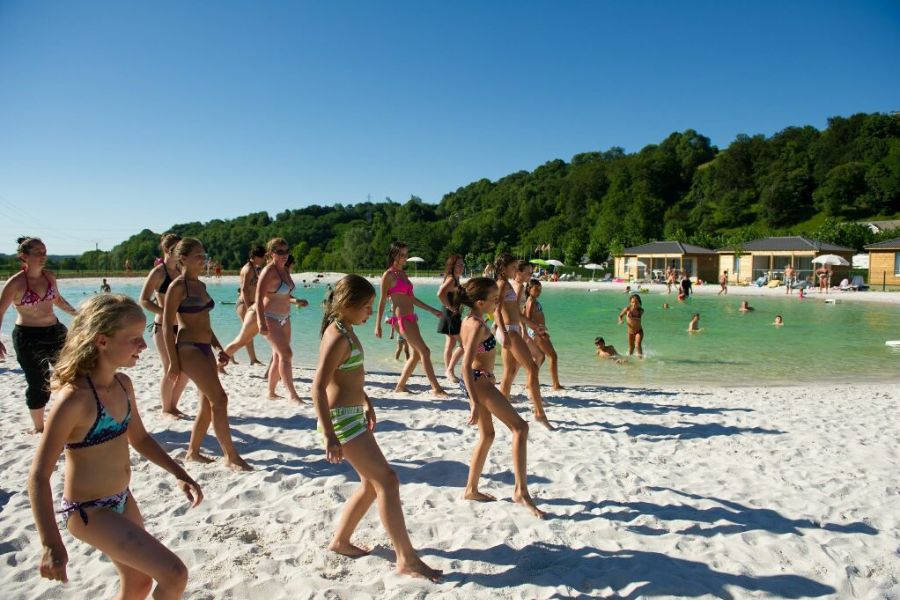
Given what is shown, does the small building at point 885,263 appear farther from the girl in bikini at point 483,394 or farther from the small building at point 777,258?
the girl in bikini at point 483,394

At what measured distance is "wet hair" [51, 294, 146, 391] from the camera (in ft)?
6.81

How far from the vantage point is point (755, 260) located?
44.5m

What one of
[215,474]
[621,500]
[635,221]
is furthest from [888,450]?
[635,221]

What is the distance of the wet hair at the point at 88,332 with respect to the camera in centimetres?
208

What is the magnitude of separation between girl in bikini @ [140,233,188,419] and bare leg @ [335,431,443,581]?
2764 millimetres

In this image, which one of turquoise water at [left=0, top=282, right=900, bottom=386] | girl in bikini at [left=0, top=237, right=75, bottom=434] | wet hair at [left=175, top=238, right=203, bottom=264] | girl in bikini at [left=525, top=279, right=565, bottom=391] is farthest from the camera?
turquoise water at [left=0, top=282, right=900, bottom=386]

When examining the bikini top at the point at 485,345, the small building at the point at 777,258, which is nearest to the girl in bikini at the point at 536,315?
the bikini top at the point at 485,345

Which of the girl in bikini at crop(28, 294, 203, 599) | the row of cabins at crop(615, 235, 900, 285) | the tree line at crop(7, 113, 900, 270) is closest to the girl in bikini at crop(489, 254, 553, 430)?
the girl in bikini at crop(28, 294, 203, 599)

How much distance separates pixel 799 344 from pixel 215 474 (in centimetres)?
1450

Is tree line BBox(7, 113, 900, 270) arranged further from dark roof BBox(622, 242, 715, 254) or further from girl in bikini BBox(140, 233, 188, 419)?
girl in bikini BBox(140, 233, 188, 419)

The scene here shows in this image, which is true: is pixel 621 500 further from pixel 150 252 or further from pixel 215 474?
pixel 150 252

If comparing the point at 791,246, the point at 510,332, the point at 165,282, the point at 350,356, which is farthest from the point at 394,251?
the point at 791,246

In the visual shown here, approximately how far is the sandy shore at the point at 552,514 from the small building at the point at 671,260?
43882 mm

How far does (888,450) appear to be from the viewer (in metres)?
5.20
